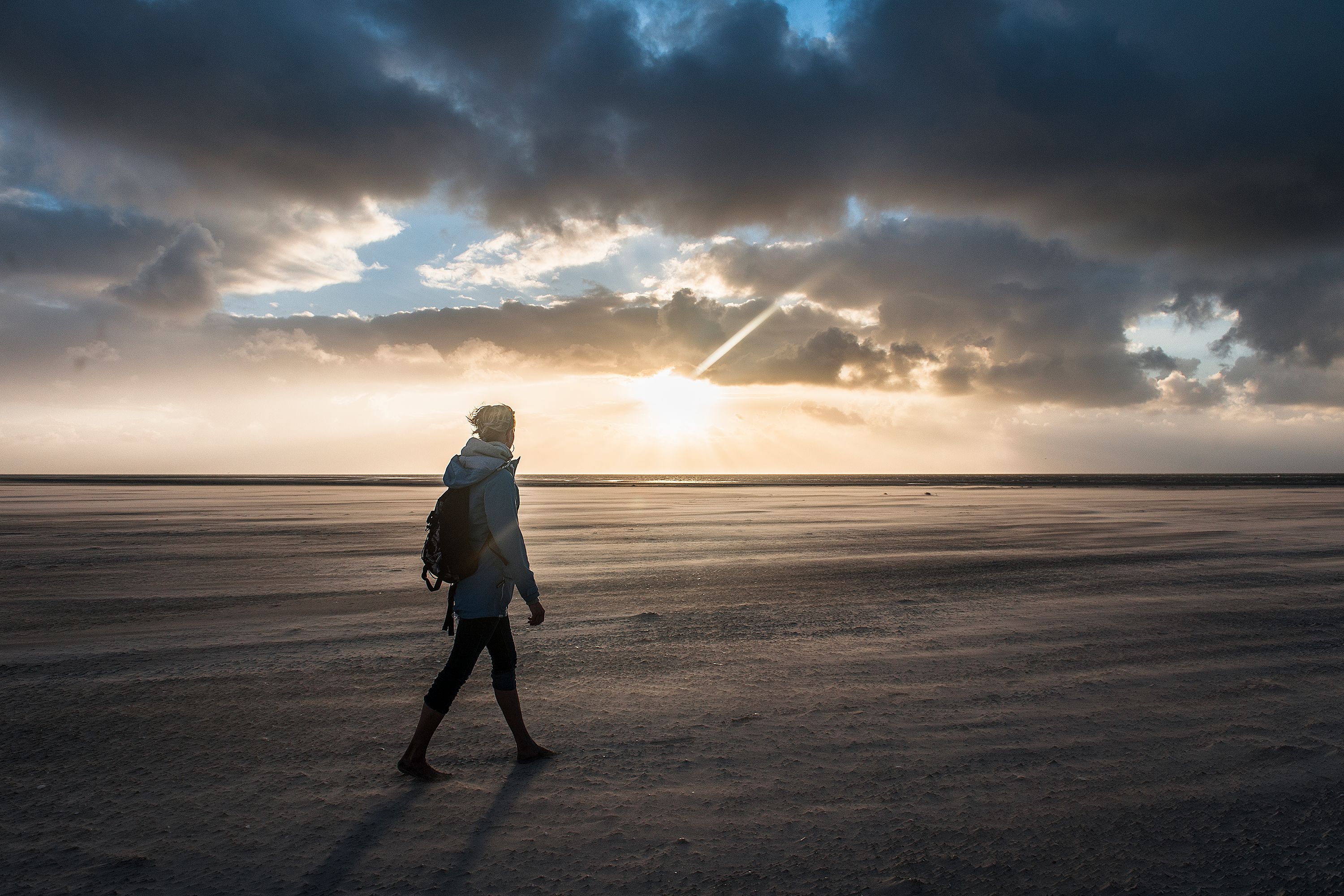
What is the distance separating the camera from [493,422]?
512 centimetres

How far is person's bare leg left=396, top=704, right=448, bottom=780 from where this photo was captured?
461 centimetres

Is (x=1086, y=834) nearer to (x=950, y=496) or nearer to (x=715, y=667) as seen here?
(x=715, y=667)

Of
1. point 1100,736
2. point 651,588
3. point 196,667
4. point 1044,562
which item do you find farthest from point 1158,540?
point 196,667

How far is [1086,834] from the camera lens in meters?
3.87

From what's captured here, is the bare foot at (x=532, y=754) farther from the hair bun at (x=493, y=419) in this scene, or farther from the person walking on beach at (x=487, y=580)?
the hair bun at (x=493, y=419)

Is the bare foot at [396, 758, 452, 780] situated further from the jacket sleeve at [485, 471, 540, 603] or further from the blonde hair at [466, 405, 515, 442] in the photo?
the blonde hair at [466, 405, 515, 442]

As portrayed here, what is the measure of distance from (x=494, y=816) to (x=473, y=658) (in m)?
1.00

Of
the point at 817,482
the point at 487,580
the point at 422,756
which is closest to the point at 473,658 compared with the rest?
the point at 487,580

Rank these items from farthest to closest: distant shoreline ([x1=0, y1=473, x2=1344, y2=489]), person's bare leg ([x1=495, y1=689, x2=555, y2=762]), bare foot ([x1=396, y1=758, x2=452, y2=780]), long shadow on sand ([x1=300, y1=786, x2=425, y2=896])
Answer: distant shoreline ([x1=0, y1=473, x2=1344, y2=489]), person's bare leg ([x1=495, y1=689, x2=555, y2=762]), bare foot ([x1=396, y1=758, x2=452, y2=780]), long shadow on sand ([x1=300, y1=786, x2=425, y2=896])

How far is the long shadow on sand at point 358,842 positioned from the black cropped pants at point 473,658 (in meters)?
0.54

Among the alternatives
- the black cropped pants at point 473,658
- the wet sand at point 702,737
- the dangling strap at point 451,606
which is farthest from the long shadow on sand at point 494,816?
the dangling strap at point 451,606

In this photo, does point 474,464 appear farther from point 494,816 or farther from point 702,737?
point 702,737

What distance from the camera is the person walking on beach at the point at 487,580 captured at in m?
4.78

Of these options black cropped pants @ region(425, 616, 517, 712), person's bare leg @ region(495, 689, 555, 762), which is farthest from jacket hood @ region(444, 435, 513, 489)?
person's bare leg @ region(495, 689, 555, 762)
